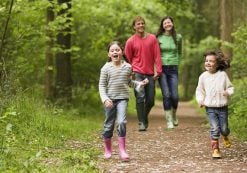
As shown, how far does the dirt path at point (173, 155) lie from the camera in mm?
7547

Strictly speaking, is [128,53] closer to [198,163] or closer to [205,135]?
[205,135]

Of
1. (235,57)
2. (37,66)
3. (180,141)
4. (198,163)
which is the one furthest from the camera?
(37,66)

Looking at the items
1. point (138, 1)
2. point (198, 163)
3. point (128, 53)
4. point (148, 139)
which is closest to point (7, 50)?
point (128, 53)

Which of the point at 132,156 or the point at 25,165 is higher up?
the point at 25,165

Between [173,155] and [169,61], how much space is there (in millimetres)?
3138

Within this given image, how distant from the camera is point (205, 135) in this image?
1092 cm

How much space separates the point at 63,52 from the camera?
1548cm

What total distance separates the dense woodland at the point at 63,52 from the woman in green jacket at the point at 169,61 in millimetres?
1515

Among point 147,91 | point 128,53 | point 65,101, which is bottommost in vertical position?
point 65,101

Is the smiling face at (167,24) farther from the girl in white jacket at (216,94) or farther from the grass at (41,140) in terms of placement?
the girl in white jacket at (216,94)

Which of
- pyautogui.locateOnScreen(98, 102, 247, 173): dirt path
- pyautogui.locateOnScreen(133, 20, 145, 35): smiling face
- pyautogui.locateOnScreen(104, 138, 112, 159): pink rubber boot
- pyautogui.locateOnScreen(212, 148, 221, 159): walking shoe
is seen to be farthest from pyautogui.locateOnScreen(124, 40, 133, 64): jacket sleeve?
pyautogui.locateOnScreen(212, 148, 221, 159): walking shoe

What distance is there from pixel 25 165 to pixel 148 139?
14.2ft

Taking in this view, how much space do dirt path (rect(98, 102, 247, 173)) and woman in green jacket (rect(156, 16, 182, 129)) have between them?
695 millimetres

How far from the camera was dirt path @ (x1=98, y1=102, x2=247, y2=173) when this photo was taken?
755 centimetres
